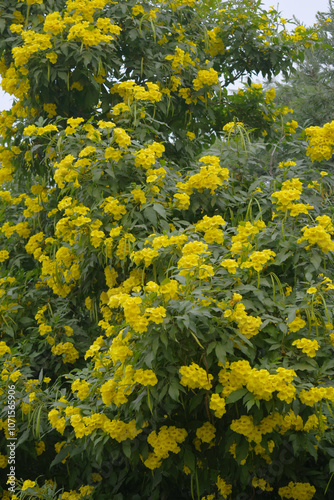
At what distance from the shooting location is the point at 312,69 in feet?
40.7

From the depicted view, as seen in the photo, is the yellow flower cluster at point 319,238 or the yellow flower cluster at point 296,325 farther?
the yellow flower cluster at point 319,238

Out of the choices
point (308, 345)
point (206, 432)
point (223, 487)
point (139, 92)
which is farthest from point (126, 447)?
point (139, 92)

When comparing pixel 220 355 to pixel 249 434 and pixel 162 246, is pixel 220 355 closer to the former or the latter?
pixel 249 434

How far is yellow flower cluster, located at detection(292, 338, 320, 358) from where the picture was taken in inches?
81.9

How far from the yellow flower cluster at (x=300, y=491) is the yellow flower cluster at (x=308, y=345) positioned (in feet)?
2.46

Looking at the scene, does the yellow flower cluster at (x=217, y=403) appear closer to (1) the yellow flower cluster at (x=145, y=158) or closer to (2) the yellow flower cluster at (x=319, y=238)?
(2) the yellow flower cluster at (x=319, y=238)

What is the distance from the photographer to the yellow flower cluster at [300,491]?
2.50 m

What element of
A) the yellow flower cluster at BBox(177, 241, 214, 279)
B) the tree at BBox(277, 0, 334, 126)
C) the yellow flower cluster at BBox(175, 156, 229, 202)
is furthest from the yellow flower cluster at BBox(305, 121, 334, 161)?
the tree at BBox(277, 0, 334, 126)

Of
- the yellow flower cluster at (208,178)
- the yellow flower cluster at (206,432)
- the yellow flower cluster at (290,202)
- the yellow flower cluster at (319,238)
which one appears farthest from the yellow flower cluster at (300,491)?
the yellow flower cluster at (208,178)

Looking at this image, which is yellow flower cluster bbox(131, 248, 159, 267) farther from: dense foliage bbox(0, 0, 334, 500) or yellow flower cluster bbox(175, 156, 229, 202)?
yellow flower cluster bbox(175, 156, 229, 202)

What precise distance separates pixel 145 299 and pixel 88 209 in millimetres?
887

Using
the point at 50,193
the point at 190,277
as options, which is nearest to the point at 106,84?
the point at 50,193

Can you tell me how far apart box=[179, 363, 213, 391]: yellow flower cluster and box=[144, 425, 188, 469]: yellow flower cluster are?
0.27 m

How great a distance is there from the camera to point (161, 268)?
8.32 ft
